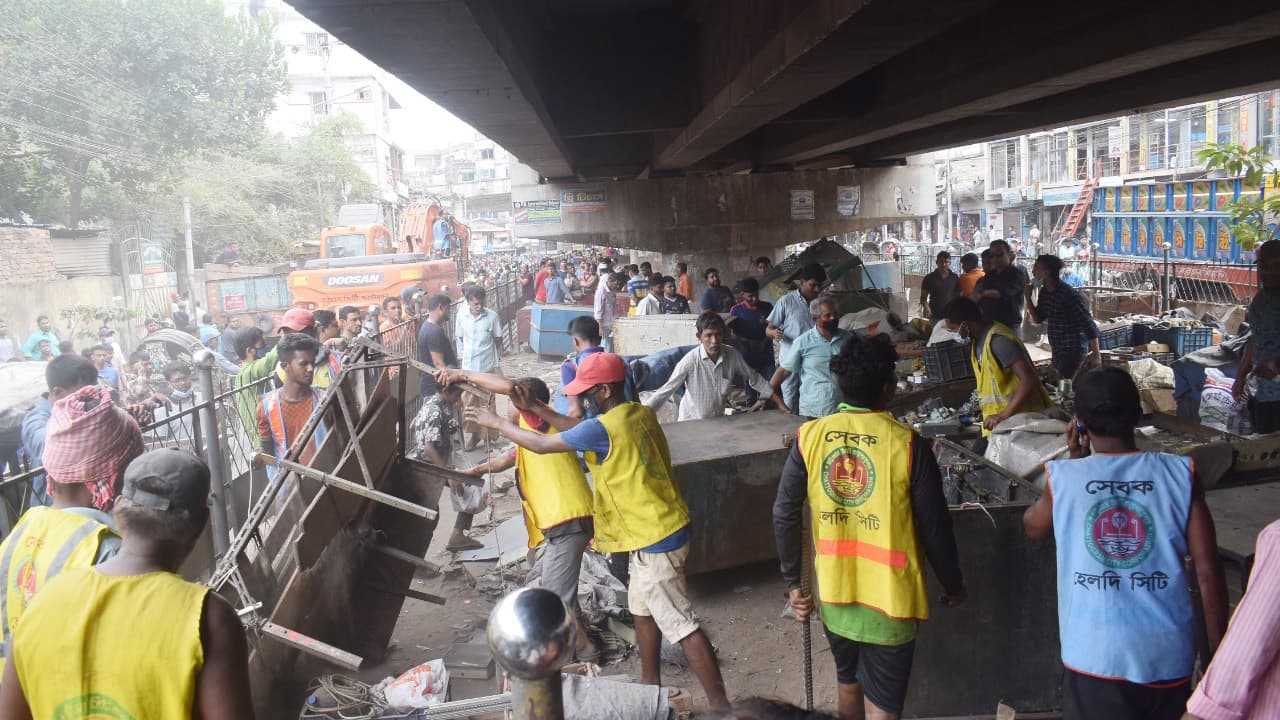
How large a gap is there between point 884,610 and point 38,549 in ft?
9.00

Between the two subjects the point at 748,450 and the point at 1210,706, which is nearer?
the point at 1210,706

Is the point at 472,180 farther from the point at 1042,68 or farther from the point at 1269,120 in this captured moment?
the point at 1042,68

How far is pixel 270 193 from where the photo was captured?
42250mm

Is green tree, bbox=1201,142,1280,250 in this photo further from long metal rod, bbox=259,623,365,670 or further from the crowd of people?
long metal rod, bbox=259,623,365,670

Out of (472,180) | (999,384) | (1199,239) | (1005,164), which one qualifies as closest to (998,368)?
(999,384)

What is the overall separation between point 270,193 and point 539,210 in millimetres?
30861

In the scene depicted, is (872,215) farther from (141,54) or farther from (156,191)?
(141,54)

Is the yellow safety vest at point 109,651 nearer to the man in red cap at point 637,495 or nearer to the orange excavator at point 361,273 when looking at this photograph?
the man in red cap at point 637,495

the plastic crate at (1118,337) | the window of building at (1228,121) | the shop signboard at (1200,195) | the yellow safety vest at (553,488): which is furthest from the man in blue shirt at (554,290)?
the window of building at (1228,121)

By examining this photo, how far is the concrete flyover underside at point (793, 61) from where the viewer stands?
15.5 ft

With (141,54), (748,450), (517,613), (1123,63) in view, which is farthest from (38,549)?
(141,54)

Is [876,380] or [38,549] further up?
[876,380]

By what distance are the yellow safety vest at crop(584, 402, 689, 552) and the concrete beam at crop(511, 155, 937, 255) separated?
37.4 ft

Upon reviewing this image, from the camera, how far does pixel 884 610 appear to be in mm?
3256
